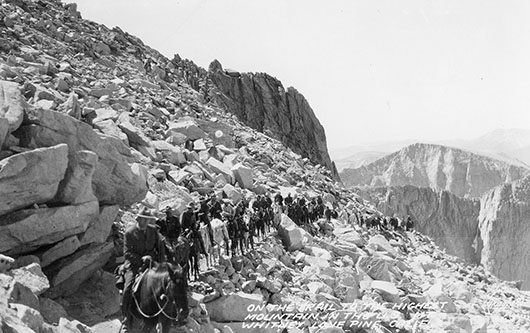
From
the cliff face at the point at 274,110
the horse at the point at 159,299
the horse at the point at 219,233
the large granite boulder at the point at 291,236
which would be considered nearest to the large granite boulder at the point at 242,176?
the large granite boulder at the point at 291,236

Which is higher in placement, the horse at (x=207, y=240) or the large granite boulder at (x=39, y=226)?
the large granite boulder at (x=39, y=226)

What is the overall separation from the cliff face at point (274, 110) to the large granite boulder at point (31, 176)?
50778 mm

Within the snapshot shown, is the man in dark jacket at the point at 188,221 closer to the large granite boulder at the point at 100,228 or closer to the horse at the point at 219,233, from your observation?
the large granite boulder at the point at 100,228

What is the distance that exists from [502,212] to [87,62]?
91.1 m

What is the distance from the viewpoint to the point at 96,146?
9.34 metres

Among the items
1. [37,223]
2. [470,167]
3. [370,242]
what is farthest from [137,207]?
[470,167]

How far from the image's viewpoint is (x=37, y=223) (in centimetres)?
721

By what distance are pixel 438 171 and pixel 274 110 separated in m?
114

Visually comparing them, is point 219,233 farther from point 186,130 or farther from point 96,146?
point 186,130

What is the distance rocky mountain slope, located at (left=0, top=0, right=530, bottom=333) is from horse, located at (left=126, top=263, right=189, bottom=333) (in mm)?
860

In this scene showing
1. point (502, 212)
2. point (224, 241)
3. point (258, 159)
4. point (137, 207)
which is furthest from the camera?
point (502, 212)

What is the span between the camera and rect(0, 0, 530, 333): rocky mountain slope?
7133 mm

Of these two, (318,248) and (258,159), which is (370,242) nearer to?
(318,248)

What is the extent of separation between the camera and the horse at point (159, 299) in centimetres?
582
